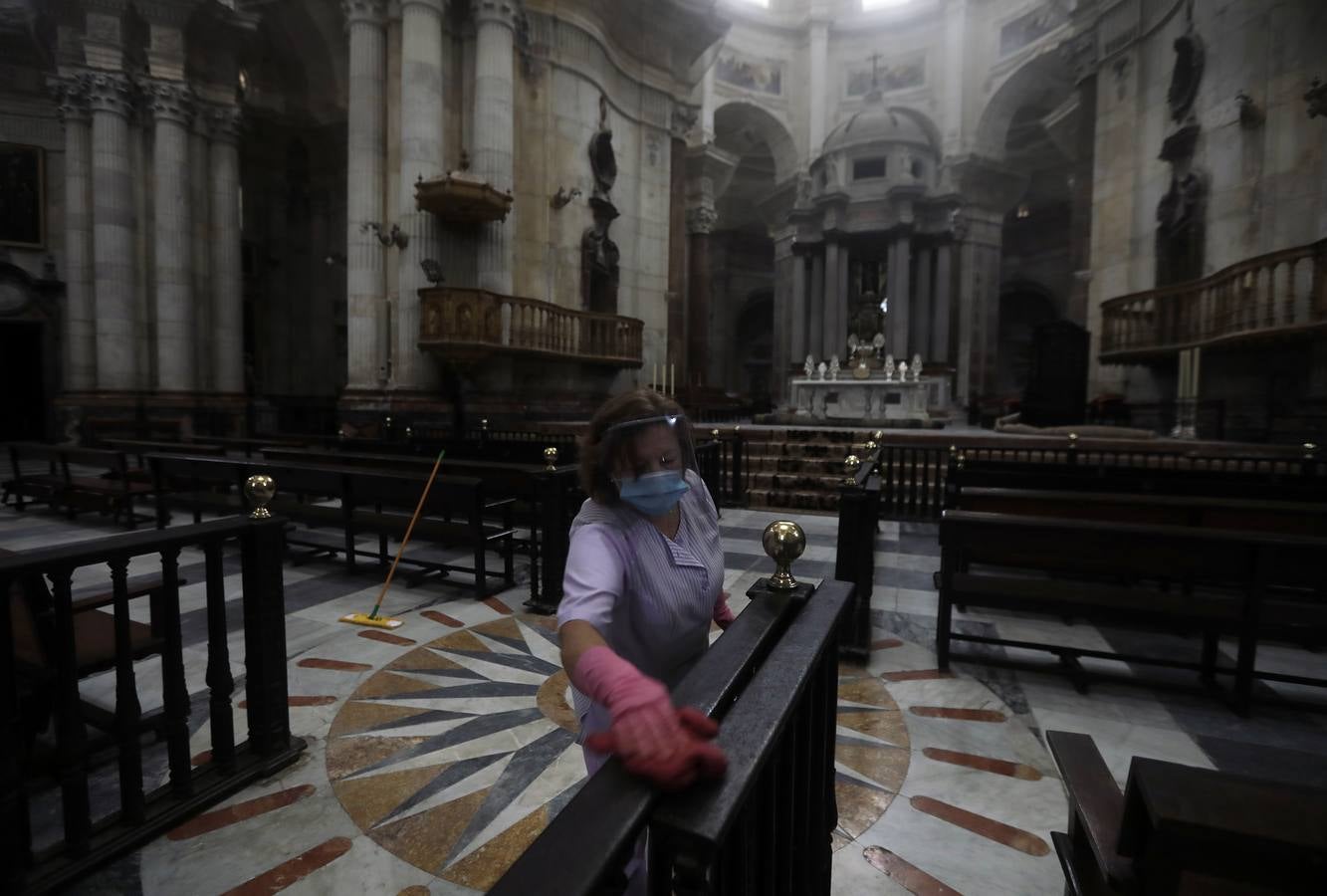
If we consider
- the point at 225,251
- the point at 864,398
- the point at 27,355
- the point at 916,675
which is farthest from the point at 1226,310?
the point at 27,355

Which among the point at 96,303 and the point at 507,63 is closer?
the point at 507,63

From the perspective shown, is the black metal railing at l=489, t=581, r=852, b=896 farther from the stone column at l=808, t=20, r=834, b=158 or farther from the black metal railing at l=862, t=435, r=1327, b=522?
the stone column at l=808, t=20, r=834, b=158

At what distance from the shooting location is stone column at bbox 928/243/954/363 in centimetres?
2339

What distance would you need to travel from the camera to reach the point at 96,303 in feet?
48.0

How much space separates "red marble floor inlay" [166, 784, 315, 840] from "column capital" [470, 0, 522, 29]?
13.5 metres

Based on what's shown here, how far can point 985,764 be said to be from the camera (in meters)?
2.79

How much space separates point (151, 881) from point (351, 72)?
13.7 metres

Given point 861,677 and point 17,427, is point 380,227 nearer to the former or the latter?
point 861,677

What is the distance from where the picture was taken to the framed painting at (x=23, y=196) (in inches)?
629

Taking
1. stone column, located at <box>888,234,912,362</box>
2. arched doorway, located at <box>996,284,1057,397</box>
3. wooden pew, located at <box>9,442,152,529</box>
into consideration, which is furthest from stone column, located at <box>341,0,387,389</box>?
arched doorway, located at <box>996,284,1057,397</box>

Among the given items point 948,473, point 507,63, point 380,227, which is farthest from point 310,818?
point 507,63

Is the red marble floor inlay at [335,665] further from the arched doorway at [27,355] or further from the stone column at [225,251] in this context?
the arched doorway at [27,355]

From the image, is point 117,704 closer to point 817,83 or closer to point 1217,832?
point 1217,832

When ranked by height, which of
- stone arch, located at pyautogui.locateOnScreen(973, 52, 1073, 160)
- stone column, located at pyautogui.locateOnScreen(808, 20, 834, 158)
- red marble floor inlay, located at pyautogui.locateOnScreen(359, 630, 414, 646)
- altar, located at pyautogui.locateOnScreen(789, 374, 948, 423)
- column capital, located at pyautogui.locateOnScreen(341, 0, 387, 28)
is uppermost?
stone column, located at pyautogui.locateOnScreen(808, 20, 834, 158)
